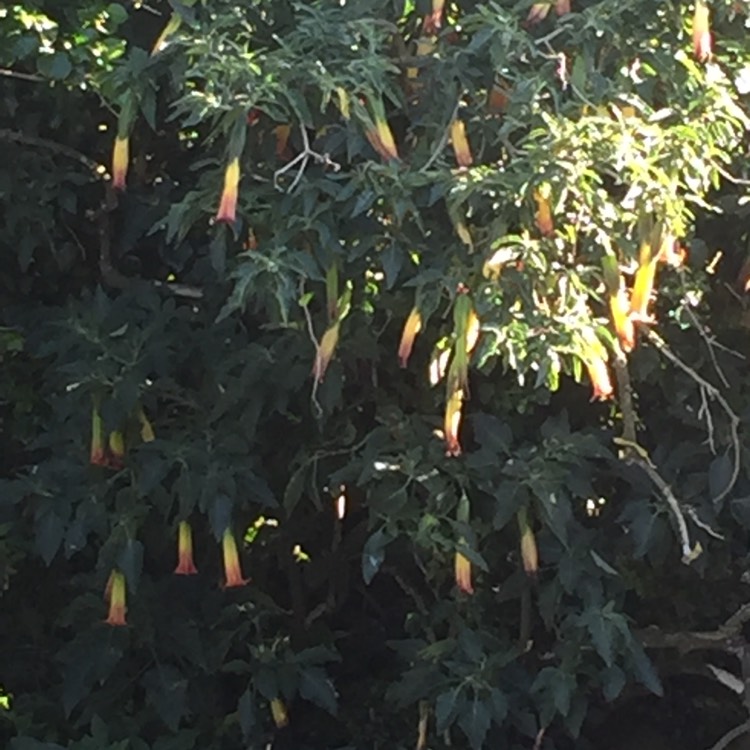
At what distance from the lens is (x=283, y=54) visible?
213cm

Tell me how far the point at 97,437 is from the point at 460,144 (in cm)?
101

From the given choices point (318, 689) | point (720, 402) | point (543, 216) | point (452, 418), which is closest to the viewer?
A: point (543, 216)

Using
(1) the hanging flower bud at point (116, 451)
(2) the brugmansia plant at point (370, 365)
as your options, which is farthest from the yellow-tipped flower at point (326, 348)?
(1) the hanging flower bud at point (116, 451)


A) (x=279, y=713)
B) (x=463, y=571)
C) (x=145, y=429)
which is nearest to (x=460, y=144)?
(x=463, y=571)

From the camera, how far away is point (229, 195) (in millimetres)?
2168

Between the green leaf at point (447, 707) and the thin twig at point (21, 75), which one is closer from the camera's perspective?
the green leaf at point (447, 707)

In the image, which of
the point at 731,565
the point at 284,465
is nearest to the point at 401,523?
the point at 284,465

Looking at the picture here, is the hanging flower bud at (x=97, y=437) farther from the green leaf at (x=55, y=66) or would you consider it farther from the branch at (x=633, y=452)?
the branch at (x=633, y=452)

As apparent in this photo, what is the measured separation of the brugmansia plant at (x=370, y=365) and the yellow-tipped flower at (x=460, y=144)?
0.5 inches

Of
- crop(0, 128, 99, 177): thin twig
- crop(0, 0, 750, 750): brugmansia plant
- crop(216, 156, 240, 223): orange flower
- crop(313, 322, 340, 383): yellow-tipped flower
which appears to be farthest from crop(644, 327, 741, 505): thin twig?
crop(0, 128, 99, 177): thin twig

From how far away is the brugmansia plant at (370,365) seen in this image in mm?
2141

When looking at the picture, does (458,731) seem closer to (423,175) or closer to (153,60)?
(423,175)

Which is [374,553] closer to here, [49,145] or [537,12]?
[537,12]

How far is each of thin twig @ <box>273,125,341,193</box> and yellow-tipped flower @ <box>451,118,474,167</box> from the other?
22cm
